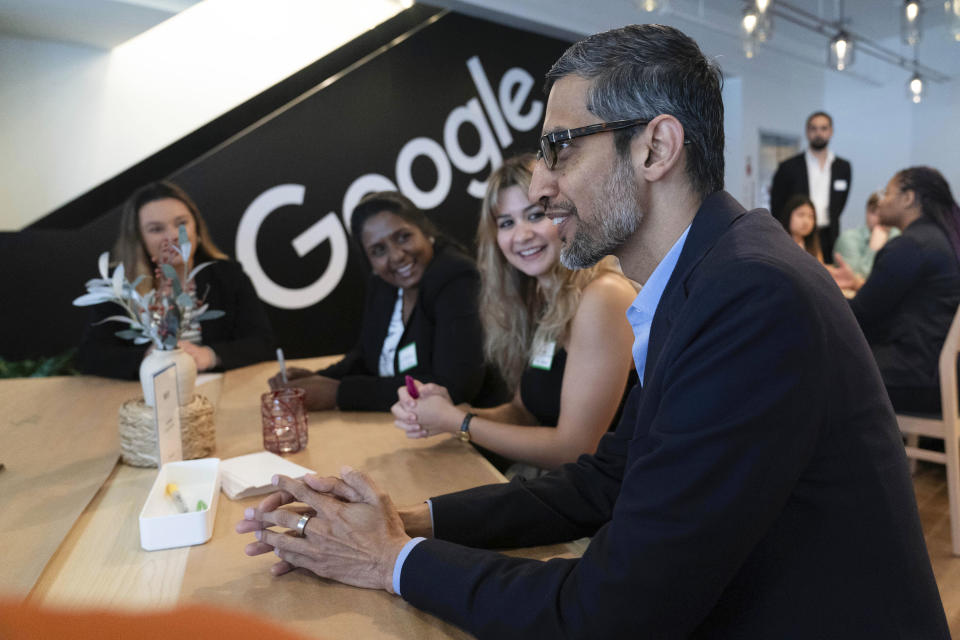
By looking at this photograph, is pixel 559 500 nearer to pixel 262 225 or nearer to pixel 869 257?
pixel 262 225

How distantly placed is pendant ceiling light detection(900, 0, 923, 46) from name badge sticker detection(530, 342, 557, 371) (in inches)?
167

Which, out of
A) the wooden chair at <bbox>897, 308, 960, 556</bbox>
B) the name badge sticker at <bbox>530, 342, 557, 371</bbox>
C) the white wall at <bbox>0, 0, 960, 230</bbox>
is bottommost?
the wooden chair at <bbox>897, 308, 960, 556</bbox>

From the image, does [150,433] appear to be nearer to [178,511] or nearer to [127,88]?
[178,511]

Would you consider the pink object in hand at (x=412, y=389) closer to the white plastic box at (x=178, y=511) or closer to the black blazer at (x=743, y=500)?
the white plastic box at (x=178, y=511)

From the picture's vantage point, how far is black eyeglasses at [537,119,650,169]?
3.45 feet

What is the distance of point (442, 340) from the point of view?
2266 mm

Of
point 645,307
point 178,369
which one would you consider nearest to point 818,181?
point 645,307

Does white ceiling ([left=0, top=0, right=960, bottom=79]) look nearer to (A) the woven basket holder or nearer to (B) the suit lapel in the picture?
(A) the woven basket holder

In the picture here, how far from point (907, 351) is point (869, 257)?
3185 mm

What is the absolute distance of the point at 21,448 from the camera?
174 centimetres

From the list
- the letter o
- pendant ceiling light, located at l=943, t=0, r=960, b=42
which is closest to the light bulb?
pendant ceiling light, located at l=943, t=0, r=960, b=42

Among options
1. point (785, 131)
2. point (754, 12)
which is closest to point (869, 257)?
point (754, 12)

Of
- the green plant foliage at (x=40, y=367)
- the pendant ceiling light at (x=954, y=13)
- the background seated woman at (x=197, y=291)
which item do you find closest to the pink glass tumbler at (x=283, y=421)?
the background seated woman at (x=197, y=291)

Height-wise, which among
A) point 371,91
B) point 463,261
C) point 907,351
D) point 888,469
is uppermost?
point 371,91
